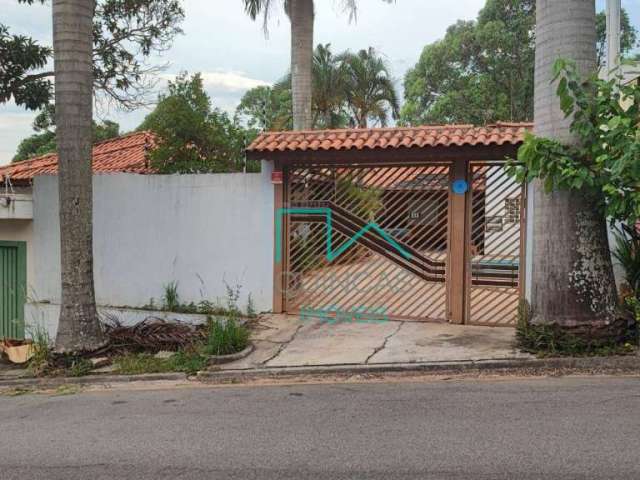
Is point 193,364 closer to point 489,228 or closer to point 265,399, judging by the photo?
point 265,399

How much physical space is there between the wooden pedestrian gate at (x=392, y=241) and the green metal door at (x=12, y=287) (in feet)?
19.1

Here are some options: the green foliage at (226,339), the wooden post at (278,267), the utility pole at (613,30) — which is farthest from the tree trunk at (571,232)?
the utility pole at (613,30)

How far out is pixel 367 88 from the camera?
2425cm

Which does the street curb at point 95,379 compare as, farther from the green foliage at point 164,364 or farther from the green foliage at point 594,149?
the green foliage at point 594,149

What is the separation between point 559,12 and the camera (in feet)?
23.4

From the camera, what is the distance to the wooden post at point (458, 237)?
361 inches

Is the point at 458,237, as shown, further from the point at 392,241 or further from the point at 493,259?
the point at 392,241

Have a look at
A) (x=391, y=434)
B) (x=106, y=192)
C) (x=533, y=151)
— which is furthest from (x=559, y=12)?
(x=106, y=192)

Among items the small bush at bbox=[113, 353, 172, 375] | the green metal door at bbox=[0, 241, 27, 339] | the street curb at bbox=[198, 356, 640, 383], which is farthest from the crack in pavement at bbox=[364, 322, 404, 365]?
the green metal door at bbox=[0, 241, 27, 339]

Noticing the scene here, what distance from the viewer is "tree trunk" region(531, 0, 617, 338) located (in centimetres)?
714

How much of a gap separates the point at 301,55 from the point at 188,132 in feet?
11.5

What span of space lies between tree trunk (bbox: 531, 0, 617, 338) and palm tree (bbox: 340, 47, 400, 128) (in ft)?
54.4

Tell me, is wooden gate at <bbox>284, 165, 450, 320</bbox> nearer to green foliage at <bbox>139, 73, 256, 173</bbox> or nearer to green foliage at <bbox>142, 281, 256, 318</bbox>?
green foliage at <bbox>142, 281, 256, 318</bbox>

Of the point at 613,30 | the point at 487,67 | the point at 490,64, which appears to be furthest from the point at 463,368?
the point at 487,67
